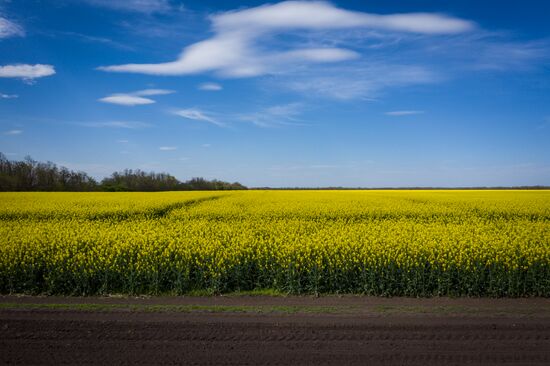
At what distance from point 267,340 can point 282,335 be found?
394mm

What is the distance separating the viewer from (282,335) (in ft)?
28.6

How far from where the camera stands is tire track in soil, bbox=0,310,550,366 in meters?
7.66

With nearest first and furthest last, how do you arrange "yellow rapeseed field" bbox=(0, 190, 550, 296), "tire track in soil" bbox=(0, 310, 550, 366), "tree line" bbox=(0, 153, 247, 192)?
1. "tire track in soil" bbox=(0, 310, 550, 366)
2. "yellow rapeseed field" bbox=(0, 190, 550, 296)
3. "tree line" bbox=(0, 153, 247, 192)

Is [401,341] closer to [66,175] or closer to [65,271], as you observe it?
[65,271]

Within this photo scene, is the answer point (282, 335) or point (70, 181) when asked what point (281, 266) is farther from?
point (70, 181)

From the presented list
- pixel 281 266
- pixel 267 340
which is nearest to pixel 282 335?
pixel 267 340

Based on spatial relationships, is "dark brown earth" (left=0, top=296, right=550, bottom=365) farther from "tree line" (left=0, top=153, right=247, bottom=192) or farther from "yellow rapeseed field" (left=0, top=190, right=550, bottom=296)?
"tree line" (left=0, top=153, right=247, bottom=192)

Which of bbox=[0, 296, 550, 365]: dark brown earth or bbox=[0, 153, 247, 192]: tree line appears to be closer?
bbox=[0, 296, 550, 365]: dark brown earth

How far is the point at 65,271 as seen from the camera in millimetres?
13422

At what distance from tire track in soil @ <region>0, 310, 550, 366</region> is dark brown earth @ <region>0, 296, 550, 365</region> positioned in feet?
0.06

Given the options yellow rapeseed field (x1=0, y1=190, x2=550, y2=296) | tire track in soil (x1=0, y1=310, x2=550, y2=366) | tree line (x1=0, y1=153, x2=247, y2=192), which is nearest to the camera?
tire track in soil (x1=0, y1=310, x2=550, y2=366)

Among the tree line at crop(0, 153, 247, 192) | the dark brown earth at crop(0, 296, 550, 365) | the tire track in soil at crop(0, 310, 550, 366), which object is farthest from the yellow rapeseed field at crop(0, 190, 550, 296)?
the tree line at crop(0, 153, 247, 192)

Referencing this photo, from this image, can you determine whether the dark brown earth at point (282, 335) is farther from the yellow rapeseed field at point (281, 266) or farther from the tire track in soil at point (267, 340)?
the yellow rapeseed field at point (281, 266)

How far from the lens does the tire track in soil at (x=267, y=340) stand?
25.1 feet
